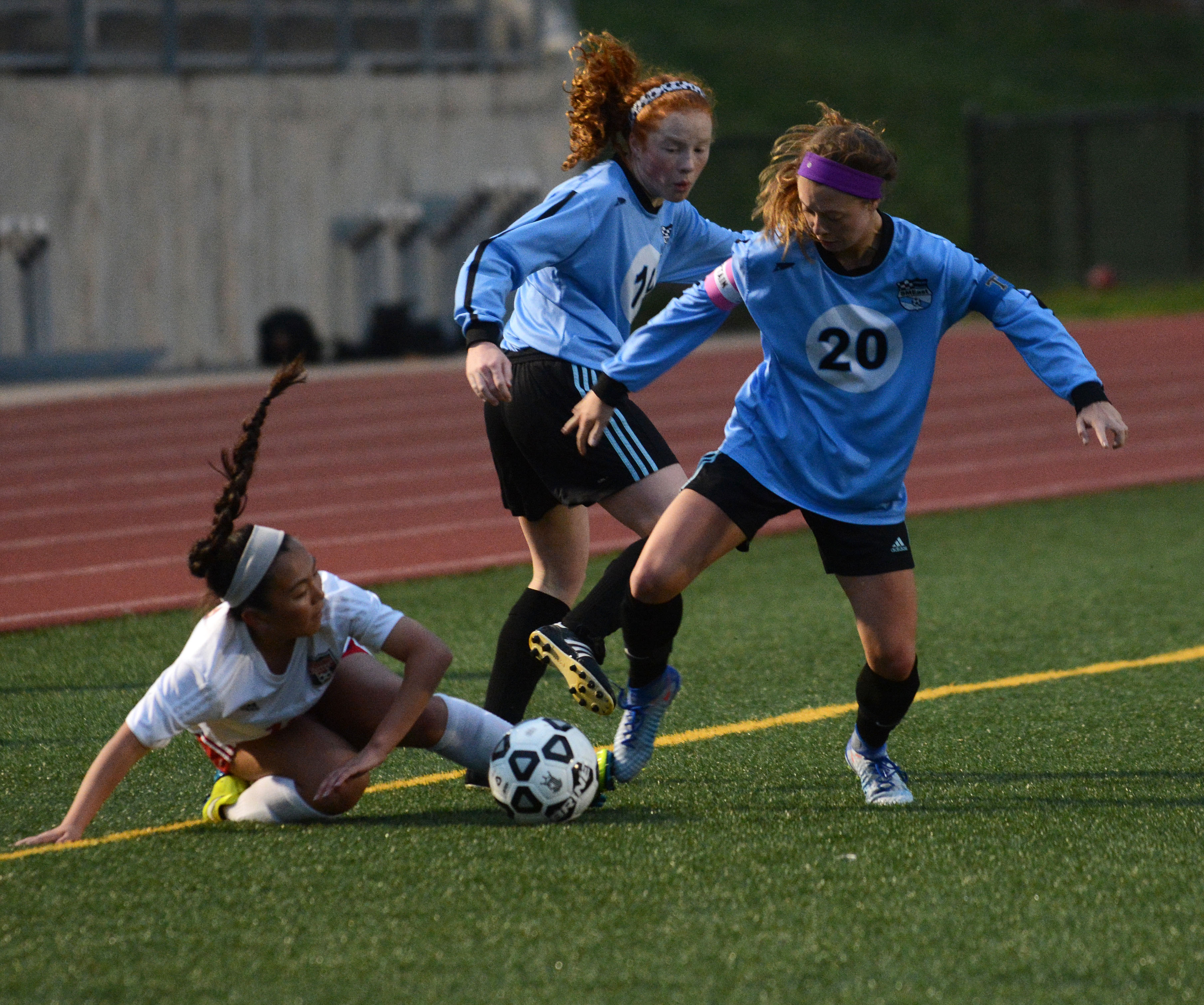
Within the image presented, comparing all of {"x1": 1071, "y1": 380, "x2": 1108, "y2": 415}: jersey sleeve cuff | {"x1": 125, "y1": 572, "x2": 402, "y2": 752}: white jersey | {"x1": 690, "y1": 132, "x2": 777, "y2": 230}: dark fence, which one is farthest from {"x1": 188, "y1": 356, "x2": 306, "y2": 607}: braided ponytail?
{"x1": 690, "y1": 132, "x2": 777, "y2": 230}: dark fence

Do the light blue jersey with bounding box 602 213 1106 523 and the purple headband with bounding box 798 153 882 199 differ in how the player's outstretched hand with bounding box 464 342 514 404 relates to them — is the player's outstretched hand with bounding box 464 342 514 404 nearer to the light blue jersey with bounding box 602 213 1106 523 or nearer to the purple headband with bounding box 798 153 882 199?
the light blue jersey with bounding box 602 213 1106 523

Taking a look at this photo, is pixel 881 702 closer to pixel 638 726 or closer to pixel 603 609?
pixel 638 726

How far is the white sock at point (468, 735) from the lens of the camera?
172 inches

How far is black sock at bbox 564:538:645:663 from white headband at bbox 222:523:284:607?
100cm

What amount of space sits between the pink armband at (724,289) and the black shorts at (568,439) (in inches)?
17.3

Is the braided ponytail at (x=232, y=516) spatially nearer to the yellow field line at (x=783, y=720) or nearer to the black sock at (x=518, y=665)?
the yellow field line at (x=783, y=720)

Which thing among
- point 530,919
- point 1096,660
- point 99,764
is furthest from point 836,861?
point 1096,660

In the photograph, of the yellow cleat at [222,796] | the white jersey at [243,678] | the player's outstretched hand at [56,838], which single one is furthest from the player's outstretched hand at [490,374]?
the player's outstretched hand at [56,838]

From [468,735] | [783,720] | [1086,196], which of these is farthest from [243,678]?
[1086,196]

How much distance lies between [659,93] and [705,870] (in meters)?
2.10

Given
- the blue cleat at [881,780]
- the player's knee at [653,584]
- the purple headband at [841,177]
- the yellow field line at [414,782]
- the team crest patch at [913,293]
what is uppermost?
the purple headband at [841,177]

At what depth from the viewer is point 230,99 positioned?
21.3 m

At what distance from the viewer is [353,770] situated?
398 centimetres

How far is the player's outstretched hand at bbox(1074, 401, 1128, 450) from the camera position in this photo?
3809 millimetres
